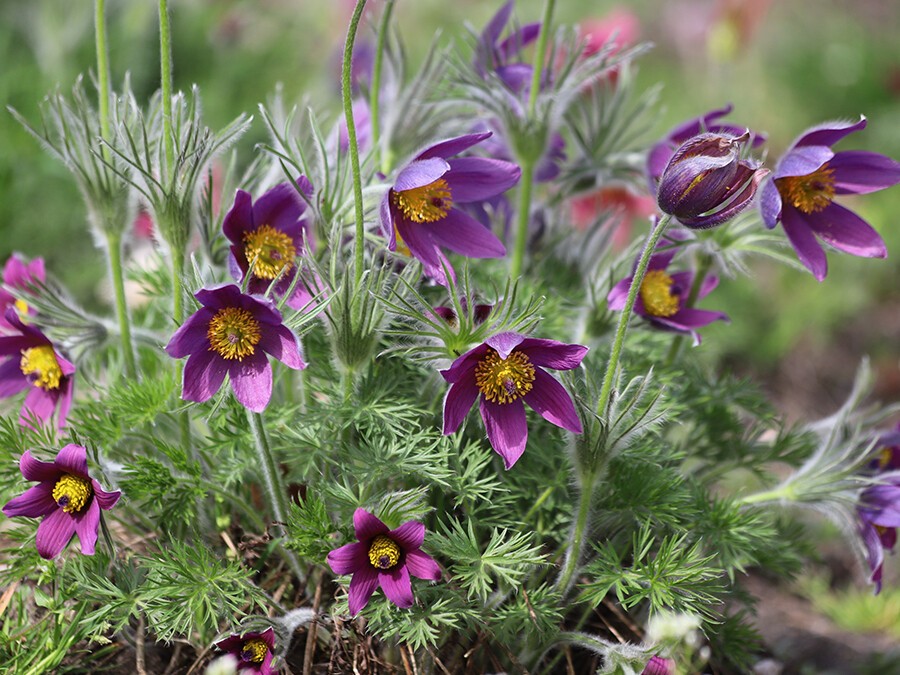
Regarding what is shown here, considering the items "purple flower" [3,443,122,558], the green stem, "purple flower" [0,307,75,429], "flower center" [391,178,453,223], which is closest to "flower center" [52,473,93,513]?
"purple flower" [3,443,122,558]

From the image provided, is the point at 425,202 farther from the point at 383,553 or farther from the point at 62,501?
the point at 62,501

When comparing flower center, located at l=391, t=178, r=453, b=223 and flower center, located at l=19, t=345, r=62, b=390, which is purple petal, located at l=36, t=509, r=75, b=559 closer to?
flower center, located at l=19, t=345, r=62, b=390

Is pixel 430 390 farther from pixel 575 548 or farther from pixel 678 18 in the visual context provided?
pixel 678 18

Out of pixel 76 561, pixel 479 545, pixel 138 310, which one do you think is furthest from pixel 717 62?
pixel 76 561

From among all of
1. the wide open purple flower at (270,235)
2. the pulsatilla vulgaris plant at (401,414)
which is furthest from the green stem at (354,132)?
the wide open purple flower at (270,235)

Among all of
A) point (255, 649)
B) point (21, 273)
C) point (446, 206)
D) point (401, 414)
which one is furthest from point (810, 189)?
point (21, 273)

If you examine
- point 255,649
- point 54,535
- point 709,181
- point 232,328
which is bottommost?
point 255,649
